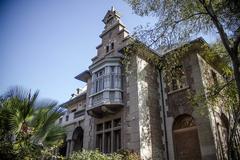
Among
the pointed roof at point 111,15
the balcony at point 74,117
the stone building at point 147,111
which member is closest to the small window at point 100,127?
the stone building at point 147,111

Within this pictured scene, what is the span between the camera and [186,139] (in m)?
13.5

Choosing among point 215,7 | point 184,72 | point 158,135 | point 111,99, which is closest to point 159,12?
point 215,7

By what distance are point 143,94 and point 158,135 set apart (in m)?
2.94

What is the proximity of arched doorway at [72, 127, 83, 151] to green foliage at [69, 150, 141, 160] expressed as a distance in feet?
26.7

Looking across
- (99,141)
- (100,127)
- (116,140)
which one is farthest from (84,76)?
(116,140)

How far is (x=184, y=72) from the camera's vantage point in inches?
603

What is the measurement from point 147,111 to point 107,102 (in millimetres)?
2876

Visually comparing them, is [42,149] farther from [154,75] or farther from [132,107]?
[154,75]

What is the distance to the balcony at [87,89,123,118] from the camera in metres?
14.9

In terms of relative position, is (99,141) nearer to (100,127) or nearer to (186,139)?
(100,127)

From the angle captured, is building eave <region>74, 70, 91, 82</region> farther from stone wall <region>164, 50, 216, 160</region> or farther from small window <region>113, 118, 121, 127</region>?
stone wall <region>164, 50, 216, 160</region>

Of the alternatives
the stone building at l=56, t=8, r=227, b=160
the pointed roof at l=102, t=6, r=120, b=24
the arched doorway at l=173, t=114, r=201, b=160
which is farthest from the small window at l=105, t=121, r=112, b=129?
the pointed roof at l=102, t=6, r=120, b=24

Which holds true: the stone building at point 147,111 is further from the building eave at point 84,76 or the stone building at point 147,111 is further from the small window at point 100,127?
the building eave at point 84,76

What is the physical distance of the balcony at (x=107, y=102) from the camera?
49.0ft
